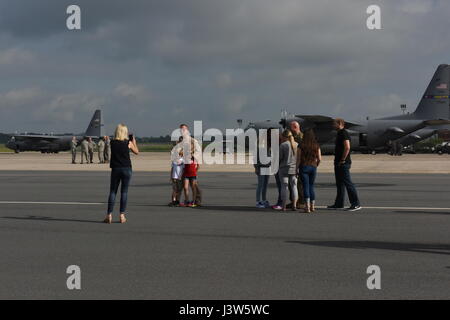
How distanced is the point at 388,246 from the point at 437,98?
39.6 m

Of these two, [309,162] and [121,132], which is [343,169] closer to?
[309,162]

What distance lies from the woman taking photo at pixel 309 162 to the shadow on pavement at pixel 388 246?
145 inches

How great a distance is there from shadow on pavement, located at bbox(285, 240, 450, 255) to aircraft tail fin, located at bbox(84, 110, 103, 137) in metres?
68.8

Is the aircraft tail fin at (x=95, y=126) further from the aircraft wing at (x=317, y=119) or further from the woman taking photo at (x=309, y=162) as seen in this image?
the woman taking photo at (x=309, y=162)

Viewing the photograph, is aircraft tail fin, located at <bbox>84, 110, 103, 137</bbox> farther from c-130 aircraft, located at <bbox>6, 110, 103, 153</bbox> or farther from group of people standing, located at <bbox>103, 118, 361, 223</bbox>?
group of people standing, located at <bbox>103, 118, 361, 223</bbox>

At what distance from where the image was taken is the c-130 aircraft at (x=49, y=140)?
70.7 metres

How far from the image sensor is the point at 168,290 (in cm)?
509

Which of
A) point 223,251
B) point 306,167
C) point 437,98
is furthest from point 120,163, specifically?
point 437,98

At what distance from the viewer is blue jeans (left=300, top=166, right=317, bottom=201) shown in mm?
11328

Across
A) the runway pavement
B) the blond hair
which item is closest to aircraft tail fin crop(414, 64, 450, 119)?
the runway pavement
